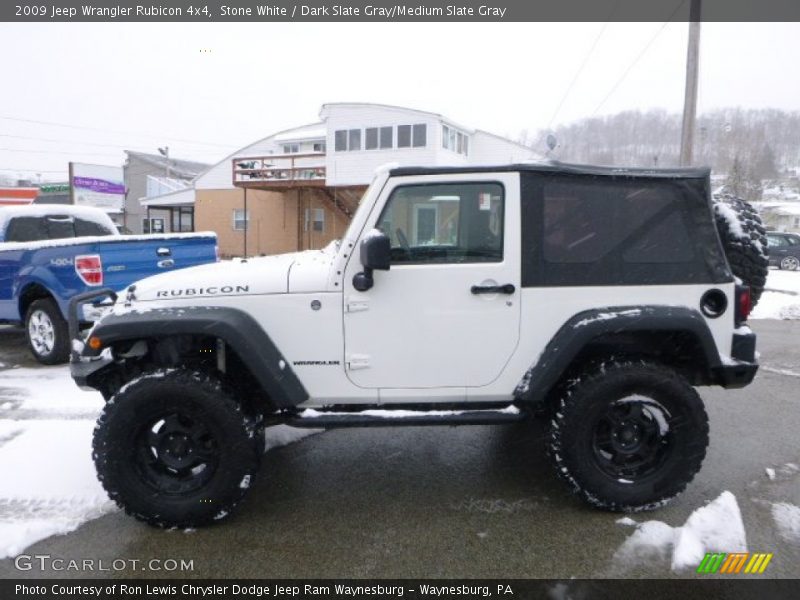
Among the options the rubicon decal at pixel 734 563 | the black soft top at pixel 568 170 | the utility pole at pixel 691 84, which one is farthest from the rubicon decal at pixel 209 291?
the utility pole at pixel 691 84

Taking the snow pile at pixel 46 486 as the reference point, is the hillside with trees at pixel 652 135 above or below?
above

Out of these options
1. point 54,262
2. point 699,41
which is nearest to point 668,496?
point 54,262

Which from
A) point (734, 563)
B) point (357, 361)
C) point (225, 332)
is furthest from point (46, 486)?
point (734, 563)

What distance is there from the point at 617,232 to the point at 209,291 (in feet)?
7.89

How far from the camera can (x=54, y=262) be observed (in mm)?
6504

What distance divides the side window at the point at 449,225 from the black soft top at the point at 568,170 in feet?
0.28

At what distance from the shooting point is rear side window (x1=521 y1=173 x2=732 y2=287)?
3.39 m

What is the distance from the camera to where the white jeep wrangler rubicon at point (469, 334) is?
3250mm

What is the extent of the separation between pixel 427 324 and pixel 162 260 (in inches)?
178

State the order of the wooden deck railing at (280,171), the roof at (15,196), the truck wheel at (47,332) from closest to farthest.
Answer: the truck wheel at (47,332) → the roof at (15,196) → the wooden deck railing at (280,171)

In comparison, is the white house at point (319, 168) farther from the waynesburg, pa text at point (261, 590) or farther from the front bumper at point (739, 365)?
the waynesburg, pa text at point (261, 590)

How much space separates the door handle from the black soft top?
67 centimetres

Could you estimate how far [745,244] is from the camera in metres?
→ 3.58

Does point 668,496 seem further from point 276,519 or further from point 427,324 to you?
point 276,519
